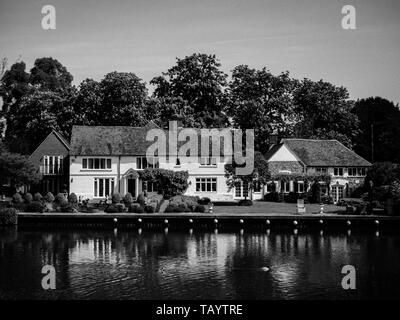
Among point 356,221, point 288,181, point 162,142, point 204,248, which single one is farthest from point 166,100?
point 204,248

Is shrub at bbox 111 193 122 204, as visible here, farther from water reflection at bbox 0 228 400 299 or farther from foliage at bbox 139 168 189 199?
water reflection at bbox 0 228 400 299

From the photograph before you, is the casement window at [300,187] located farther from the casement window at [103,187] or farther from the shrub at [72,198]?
the shrub at [72,198]

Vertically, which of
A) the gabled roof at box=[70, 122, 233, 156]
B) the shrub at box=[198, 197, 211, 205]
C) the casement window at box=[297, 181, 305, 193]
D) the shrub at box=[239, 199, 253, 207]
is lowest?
the shrub at box=[239, 199, 253, 207]

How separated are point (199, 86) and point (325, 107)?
19203 mm

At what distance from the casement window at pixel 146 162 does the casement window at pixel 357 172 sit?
905 inches

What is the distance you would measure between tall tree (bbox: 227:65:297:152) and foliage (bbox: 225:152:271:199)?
685 inches

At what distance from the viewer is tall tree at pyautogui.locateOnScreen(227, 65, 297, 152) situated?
81.8 m

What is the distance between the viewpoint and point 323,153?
73.8 meters

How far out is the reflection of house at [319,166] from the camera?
7000cm

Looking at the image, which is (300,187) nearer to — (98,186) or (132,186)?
(132,186)

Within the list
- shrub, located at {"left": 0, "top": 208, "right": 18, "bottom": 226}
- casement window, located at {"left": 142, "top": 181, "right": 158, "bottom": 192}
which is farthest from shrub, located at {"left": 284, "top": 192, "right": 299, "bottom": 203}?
shrub, located at {"left": 0, "top": 208, "right": 18, "bottom": 226}

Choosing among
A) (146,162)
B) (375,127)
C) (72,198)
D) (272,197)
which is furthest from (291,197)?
(375,127)

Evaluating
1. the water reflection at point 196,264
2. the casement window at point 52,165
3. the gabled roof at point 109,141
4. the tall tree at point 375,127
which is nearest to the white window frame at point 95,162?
the gabled roof at point 109,141
